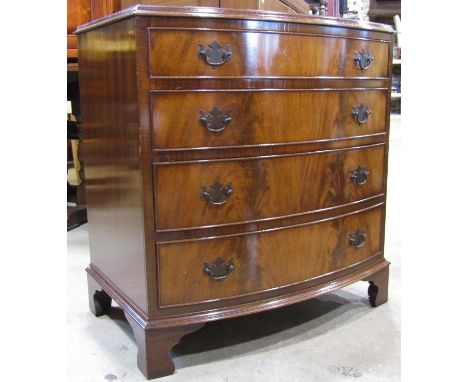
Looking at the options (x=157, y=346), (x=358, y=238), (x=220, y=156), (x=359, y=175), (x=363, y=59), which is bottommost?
(x=157, y=346)

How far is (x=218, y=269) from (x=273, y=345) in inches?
15.5

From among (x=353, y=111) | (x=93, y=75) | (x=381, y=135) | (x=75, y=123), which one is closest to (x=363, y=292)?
(x=381, y=135)

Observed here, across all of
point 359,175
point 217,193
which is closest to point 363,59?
point 359,175

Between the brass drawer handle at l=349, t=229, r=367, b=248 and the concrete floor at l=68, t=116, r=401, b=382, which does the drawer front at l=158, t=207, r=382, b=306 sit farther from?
the concrete floor at l=68, t=116, r=401, b=382

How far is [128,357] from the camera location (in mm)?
1709

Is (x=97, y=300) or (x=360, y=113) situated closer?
(x=360, y=113)

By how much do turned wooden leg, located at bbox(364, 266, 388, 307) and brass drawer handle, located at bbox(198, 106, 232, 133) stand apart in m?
0.94

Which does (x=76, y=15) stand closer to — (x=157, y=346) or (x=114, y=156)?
(x=114, y=156)

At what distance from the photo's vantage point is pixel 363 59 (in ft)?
5.87

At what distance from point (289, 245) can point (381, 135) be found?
591mm

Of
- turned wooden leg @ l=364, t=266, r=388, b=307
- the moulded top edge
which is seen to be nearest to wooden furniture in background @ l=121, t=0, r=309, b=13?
the moulded top edge

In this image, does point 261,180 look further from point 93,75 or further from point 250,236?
point 93,75

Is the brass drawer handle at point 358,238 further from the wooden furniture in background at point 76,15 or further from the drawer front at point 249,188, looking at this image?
the wooden furniture in background at point 76,15

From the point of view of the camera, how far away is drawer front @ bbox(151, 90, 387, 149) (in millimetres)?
1453
